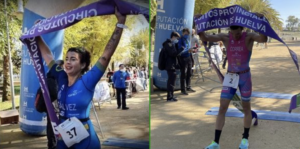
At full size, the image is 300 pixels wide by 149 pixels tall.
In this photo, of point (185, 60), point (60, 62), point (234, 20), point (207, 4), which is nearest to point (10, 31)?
point (60, 62)

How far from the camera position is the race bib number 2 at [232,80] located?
2.94m

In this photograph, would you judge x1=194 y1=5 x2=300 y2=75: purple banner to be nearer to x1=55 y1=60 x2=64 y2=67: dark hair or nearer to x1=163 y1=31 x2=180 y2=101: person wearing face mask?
x1=55 y1=60 x2=64 y2=67: dark hair

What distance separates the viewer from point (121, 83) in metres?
2.21

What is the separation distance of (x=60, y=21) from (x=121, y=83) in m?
0.63

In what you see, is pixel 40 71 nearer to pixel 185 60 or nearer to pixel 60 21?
pixel 60 21

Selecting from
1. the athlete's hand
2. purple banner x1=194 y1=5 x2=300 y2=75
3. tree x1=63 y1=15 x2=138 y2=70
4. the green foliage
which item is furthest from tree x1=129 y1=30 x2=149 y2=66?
the green foliage

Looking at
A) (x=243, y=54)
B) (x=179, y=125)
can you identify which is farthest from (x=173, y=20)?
(x=243, y=54)

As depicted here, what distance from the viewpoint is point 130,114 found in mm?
2348

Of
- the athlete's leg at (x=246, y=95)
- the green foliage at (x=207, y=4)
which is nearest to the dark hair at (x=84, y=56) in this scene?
the athlete's leg at (x=246, y=95)

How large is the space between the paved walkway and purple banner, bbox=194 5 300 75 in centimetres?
99

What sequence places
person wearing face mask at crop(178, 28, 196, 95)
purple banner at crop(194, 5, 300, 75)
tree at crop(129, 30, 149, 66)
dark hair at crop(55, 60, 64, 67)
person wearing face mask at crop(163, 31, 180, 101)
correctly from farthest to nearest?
person wearing face mask at crop(178, 28, 196, 95), person wearing face mask at crop(163, 31, 180, 101), purple banner at crop(194, 5, 300, 75), tree at crop(129, 30, 149, 66), dark hair at crop(55, 60, 64, 67)

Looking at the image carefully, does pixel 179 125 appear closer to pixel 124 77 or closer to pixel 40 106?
pixel 124 77

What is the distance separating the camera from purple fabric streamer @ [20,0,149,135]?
1.95 metres

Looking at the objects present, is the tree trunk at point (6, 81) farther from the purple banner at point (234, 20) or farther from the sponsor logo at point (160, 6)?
the sponsor logo at point (160, 6)
